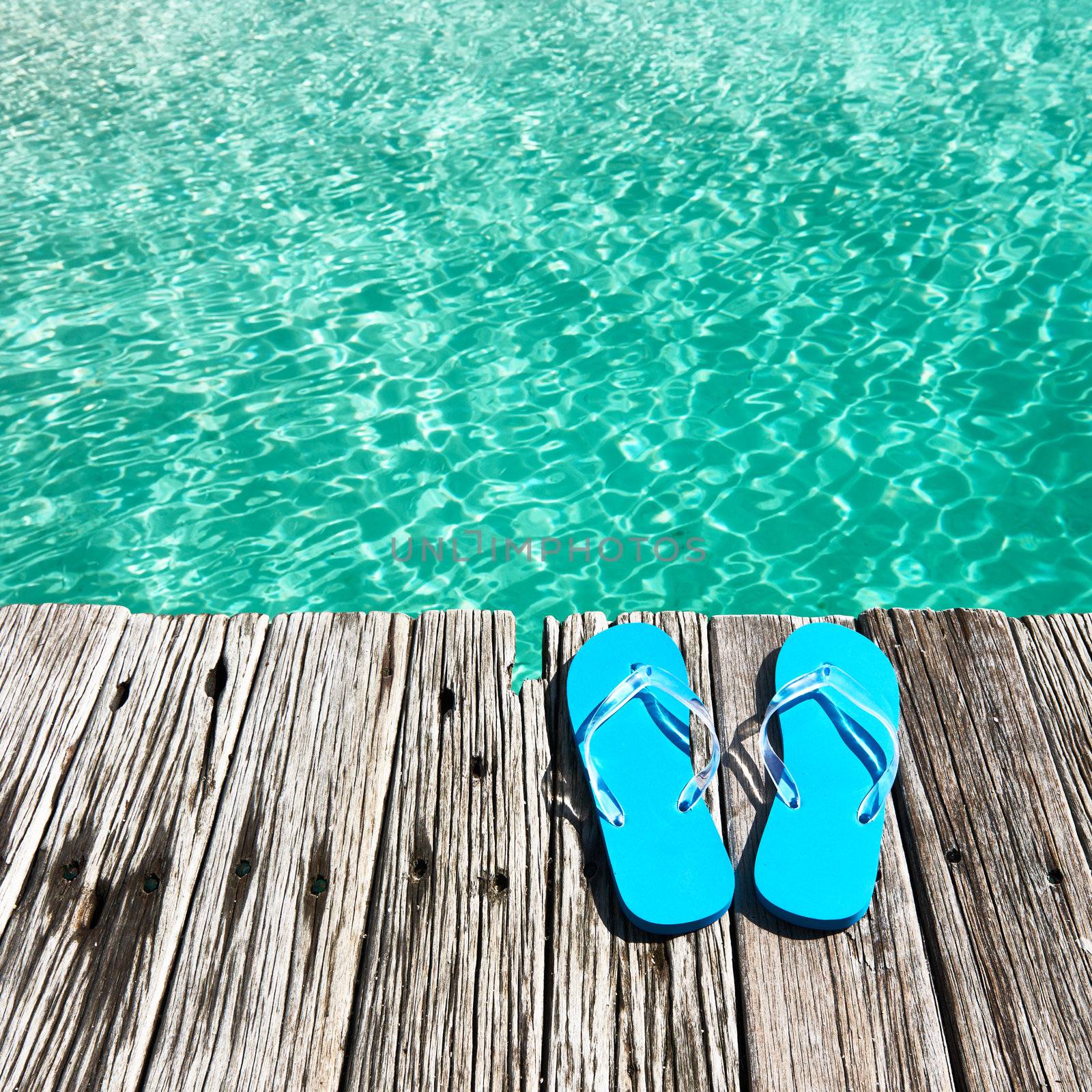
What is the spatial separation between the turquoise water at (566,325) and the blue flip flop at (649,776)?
62.7 inches

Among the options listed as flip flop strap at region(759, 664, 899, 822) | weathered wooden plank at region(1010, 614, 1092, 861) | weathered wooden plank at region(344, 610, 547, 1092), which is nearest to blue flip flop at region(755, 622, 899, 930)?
flip flop strap at region(759, 664, 899, 822)

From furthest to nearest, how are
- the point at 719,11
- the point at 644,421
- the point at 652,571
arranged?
the point at 719,11
the point at 644,421
the point at 652,571

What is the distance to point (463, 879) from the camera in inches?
69.1

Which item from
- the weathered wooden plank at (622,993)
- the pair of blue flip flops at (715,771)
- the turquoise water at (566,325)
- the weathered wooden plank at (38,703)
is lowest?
the turquoise water at (566,325)

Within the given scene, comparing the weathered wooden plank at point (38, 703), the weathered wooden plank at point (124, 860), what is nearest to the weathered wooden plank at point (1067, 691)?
the weathered wooden plank at point (124, 860)

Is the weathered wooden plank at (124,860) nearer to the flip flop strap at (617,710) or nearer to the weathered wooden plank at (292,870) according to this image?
the weathered wooden plank at (292,870)

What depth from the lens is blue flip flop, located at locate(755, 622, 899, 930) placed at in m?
1.66

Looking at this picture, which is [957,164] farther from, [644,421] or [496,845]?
[496,845]

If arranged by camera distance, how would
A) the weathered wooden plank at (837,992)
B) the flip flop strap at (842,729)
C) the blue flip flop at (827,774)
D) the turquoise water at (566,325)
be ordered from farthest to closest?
the turquoise water at (566,325) → the flip flop strap at (842,729) → the blue flip flop at (827,774) → the weathered wooden plank at (837,992)

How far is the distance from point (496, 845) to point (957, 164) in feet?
18.4

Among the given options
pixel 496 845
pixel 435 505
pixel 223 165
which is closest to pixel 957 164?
pixel 435 505

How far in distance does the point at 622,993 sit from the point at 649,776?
438mm

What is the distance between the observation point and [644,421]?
14.0 ft

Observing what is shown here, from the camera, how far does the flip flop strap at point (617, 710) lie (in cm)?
179
